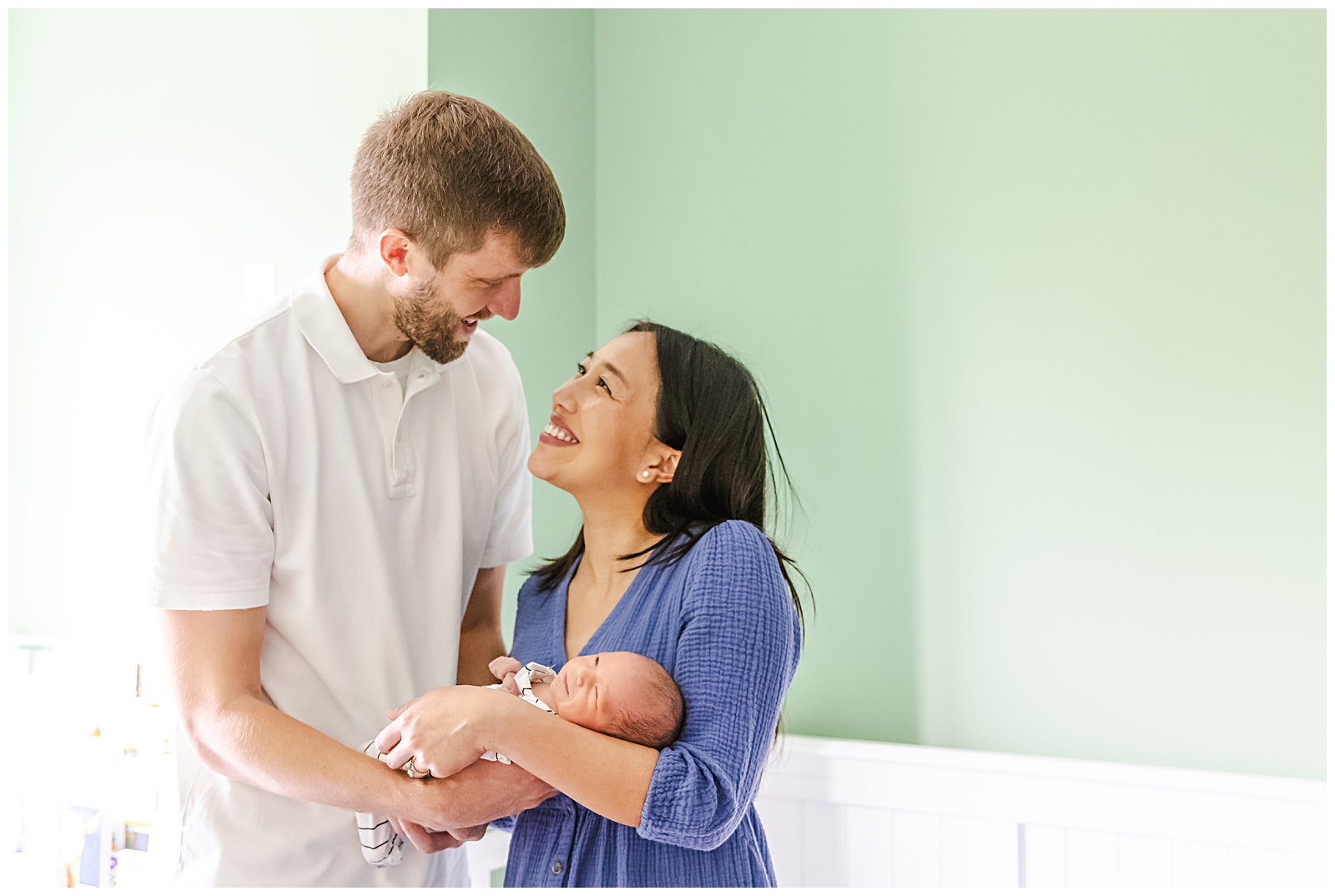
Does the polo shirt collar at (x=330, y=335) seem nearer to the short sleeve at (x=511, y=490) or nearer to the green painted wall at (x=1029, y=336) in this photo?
the short sleeve at (x=511, y=490)

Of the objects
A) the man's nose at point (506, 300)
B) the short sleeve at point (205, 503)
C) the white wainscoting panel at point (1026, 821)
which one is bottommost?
the white wainscoting panel at point (1026, 821)

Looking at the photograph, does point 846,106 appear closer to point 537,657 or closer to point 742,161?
point 742,161

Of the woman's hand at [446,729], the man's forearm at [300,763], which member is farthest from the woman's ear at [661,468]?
the man's forearm at [300,763]

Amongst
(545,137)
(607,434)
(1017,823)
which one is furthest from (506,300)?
(1017,823)

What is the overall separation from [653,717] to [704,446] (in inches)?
14.7

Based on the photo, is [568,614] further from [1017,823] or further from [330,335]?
[1017,823]

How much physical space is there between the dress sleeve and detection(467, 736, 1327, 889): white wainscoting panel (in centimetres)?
70

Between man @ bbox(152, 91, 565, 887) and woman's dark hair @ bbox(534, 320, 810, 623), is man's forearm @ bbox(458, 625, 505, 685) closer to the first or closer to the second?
man @ bbox(152, 91, 565, 887)

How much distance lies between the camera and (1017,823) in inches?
78.2

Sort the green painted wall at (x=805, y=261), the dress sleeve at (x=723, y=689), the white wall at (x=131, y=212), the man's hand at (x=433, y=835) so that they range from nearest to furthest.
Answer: the dress sleeve at (x=723, y=689) → the man's hand at (x=433, y=835) → the white wall at (x=131, y=212) → the green painted wall at (x=805, y=261)

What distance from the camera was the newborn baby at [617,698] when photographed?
110cm

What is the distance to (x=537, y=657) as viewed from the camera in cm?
134

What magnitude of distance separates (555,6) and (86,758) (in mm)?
1927

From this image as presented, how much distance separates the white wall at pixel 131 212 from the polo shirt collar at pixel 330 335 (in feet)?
2.34
